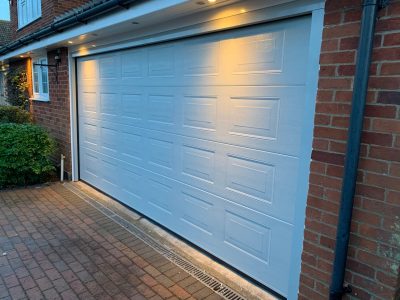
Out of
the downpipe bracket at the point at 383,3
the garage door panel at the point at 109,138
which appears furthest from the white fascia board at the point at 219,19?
the garage door panel at the point at 109,138

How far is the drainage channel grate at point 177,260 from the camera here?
3.12 metres

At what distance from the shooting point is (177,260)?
3.69m

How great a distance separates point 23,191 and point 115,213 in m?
2.29

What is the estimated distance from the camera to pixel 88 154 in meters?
6.27

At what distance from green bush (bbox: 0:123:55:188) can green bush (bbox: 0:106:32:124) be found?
199 cm

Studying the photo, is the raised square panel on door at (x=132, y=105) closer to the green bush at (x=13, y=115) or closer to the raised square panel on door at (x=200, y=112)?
the raised square panel on door at (x=200, y=112)

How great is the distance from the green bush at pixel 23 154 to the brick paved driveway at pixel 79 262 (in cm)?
128

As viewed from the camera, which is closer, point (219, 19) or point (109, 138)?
point (219, 19)

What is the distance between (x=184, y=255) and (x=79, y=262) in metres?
1.18

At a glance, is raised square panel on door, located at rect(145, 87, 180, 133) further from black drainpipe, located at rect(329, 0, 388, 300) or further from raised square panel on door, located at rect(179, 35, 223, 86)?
black drainpipe, located at rect(329, 0, 388, 300)

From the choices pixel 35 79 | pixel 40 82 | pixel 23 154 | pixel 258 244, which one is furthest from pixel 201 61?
pixel 35 79

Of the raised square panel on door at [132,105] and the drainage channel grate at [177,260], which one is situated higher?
the raised square panel on door at [132,105]

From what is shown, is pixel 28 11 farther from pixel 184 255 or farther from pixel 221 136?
pixel 184 255

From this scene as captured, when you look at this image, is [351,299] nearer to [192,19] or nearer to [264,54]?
[264,54]
